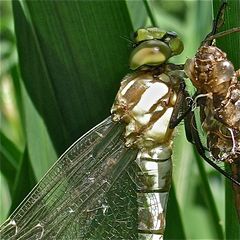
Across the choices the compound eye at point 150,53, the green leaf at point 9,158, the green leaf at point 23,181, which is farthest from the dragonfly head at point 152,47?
the green leaf at point 9,158

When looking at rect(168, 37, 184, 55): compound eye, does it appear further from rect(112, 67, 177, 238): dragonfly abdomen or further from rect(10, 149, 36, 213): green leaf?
rect(10, 149, 36, 213): green leaf

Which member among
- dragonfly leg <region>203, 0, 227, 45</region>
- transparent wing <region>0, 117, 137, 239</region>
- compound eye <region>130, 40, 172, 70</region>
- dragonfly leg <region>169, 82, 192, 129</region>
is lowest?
transparent wing <region>0, 117, 137, 239</region>

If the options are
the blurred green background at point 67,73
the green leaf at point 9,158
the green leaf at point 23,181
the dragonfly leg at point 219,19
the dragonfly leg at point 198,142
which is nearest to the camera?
the dragonfly leg at point 219,19

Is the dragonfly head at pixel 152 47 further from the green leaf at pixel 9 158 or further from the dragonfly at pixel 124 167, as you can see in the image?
the green leaf at pixel 9 158

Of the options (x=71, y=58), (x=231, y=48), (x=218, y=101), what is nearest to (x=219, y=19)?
(x=231, y=48)

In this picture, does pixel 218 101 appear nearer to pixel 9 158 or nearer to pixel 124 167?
pixel 124 167

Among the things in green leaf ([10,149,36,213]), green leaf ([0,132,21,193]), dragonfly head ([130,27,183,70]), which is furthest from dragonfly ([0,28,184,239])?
green leaf ([0,132,21,193])

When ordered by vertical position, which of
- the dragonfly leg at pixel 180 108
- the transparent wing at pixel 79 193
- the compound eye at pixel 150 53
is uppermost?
the compound eye at pixel 150 53

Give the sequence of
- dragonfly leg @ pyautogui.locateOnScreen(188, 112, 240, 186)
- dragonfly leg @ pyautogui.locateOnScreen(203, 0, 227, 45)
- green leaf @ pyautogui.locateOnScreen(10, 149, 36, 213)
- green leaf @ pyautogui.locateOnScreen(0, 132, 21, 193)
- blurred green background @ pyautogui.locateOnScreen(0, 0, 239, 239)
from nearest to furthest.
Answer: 1. dragonfly leg @ pyautogui.locateOnScreen(203, 0, 227, 45)
2. dragonfly leg @ pyautogui.locateOnScreen(188, 112, 240, 186)
3. blurred green background @ pyautogui.locateOnScreen(0, 0, 239, 239)
4. green leaf @ pyautogui.locateOnScreen(10, 149, 36, 213)
5. green leaf @ pyautogui.locateOnScreen(0, 132, 21, 193)
